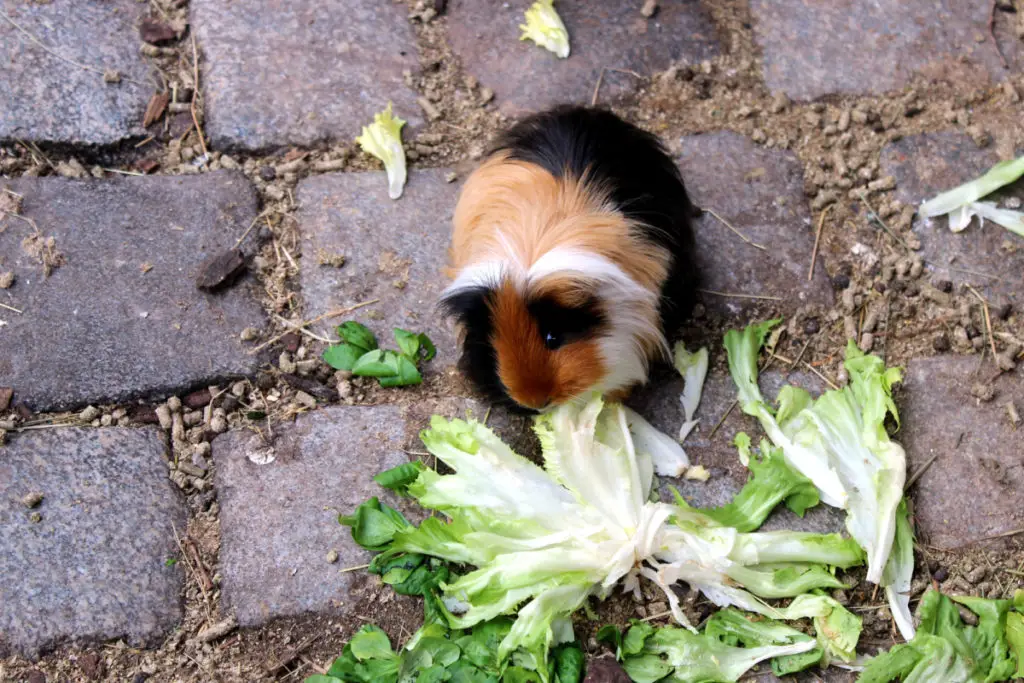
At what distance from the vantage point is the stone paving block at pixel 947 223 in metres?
2.34

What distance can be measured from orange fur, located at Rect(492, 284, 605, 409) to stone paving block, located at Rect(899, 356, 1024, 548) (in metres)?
0.75

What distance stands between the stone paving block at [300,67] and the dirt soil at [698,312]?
0.17 feet

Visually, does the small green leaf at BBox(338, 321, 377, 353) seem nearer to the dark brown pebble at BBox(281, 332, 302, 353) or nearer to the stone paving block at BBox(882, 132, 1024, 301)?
the dark brown pebble at BBox(281, 332, 302, 353)

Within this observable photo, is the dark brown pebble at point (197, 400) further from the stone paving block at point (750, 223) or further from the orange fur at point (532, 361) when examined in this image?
the stone paving block at point (750, 223)

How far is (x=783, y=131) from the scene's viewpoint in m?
2.56

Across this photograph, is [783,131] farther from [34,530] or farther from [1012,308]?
[34,530]

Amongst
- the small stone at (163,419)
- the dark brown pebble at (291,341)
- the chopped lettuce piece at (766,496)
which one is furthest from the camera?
the dark brown pebble at (291,341)

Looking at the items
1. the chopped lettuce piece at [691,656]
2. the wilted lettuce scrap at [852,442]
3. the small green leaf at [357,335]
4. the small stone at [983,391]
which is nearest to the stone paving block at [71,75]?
the small green leaf at [357,335]

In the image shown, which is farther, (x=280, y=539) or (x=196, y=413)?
(x=196, y=413)

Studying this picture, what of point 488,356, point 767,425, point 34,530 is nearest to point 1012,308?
point 767,425

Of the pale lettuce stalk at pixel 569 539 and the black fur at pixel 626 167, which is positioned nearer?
the pale lettuce stalk at pixel 569 539

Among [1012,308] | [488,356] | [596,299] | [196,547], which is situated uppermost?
[596,299]

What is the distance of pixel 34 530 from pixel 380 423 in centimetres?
70

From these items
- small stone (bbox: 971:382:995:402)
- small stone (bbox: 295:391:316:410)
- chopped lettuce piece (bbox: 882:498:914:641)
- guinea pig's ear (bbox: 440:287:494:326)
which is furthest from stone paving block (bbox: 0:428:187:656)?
small stone (bbox: 971:382:995:402)
